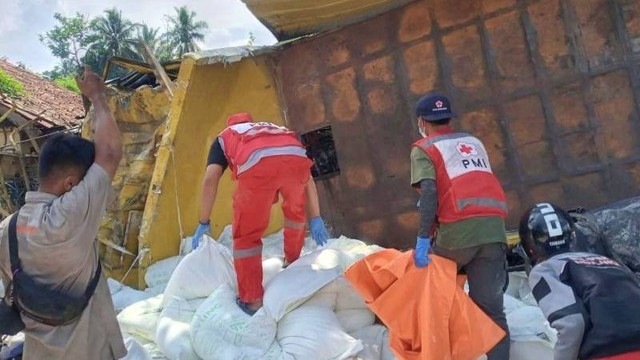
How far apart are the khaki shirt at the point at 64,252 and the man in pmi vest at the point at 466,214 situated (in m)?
1.35

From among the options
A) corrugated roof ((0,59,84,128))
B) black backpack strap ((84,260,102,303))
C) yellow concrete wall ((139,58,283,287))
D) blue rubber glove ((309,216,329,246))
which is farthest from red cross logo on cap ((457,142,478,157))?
corrugated roof ((0,59,84,128))

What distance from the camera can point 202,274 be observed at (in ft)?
11.1

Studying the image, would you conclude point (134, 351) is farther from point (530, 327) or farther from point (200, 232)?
point (530, 327)

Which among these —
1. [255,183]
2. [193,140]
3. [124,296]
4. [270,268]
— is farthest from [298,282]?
[193,140]

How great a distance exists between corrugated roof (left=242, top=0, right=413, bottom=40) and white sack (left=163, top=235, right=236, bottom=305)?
1929mm

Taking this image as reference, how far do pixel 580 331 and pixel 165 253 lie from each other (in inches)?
138

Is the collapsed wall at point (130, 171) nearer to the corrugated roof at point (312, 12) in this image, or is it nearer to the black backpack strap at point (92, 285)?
the corrugated roof at point (312, 12)

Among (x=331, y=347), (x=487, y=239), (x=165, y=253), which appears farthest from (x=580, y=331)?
(x=165, y=253)

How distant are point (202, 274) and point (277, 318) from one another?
686mm

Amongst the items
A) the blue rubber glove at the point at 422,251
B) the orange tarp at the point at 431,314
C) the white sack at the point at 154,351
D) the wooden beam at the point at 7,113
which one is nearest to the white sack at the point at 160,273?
the white sack at the point at 154,351

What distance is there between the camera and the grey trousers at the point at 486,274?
267cm

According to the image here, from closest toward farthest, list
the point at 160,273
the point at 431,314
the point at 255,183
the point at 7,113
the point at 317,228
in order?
the point at 431,314 < the point at 255,183 < the point at 317,228 < the point at 160,273 < the point at 7,113

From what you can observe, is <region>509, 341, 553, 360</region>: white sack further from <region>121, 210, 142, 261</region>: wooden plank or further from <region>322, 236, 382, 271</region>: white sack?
<region>121, 210, 142, 261</region>: wooden plank

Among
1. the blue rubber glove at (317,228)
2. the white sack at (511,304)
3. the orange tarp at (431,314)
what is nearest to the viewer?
the orange tarp at (431,314)
